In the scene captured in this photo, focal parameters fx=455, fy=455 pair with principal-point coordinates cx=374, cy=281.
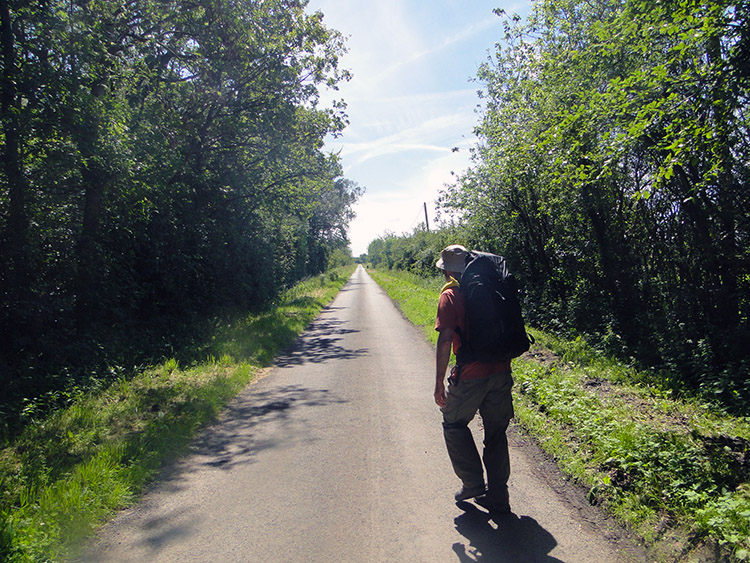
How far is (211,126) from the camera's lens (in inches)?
529

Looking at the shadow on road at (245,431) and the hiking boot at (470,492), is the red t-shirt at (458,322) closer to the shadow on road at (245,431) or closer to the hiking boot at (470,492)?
the hiking boot at (470,492)

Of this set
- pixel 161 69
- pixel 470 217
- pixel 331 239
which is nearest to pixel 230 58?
pixel 161 69

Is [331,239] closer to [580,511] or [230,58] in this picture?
[230,58]

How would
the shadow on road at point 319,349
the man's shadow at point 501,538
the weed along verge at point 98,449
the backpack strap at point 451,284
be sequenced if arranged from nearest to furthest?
1. the man's shadow at point 501,538
2. the weed along verge at point 98,449
3. the backpack strap at point 451,284
4. the shadow on road at point 319,349

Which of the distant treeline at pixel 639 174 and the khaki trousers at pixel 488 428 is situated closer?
the khaki trousers at pixel 488 428

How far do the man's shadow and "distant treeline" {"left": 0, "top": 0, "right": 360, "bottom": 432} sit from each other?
6.22 m

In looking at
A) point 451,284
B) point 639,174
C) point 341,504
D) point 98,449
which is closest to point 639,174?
point 639,174

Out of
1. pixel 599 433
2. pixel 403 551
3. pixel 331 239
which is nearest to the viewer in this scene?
pixel 403 551

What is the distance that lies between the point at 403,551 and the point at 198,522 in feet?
5.25

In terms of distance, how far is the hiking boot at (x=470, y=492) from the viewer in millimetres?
3434

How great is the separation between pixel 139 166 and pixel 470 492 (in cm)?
934

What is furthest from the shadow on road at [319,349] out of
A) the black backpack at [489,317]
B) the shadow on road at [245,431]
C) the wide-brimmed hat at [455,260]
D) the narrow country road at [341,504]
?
the black backpack at [489,317]

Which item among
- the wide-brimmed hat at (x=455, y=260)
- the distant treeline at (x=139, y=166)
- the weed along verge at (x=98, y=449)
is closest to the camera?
the weed along verge at (x=98, y=449)

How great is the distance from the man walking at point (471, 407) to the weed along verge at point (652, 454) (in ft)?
2.94
